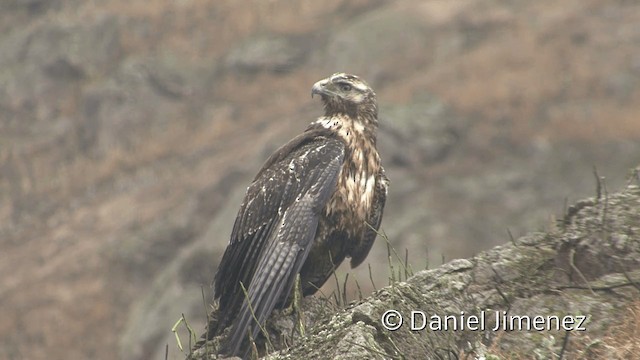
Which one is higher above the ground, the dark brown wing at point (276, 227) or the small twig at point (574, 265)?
the dark brown wing at point (276, 227)

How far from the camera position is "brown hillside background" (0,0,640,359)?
2636cm

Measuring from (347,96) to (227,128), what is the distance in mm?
27786

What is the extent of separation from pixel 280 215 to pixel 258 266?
2.06 ft

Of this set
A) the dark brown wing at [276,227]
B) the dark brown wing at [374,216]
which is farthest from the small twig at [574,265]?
the dark brown wing at [374,216]

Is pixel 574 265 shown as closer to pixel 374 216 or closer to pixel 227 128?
pixel 374 216

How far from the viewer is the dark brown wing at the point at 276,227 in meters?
7.13

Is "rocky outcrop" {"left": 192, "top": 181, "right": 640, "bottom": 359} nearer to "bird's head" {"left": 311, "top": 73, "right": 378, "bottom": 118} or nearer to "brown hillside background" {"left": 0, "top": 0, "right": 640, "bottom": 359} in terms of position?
"bird's head" {"left": 311, "top": 73, "right": 378, "bottom": 118}

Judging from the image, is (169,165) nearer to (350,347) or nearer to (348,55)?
(348,55)

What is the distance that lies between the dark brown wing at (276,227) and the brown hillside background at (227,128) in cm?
1285

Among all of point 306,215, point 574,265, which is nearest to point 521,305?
point 574,265

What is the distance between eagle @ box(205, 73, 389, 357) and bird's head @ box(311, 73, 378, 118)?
0.04ft

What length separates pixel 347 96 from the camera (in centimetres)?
884

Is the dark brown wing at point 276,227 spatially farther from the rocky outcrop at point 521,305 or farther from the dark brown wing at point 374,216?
the rocky outcrop at point 521,305

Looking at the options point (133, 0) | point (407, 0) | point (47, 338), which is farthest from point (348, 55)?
point (47, 338)
